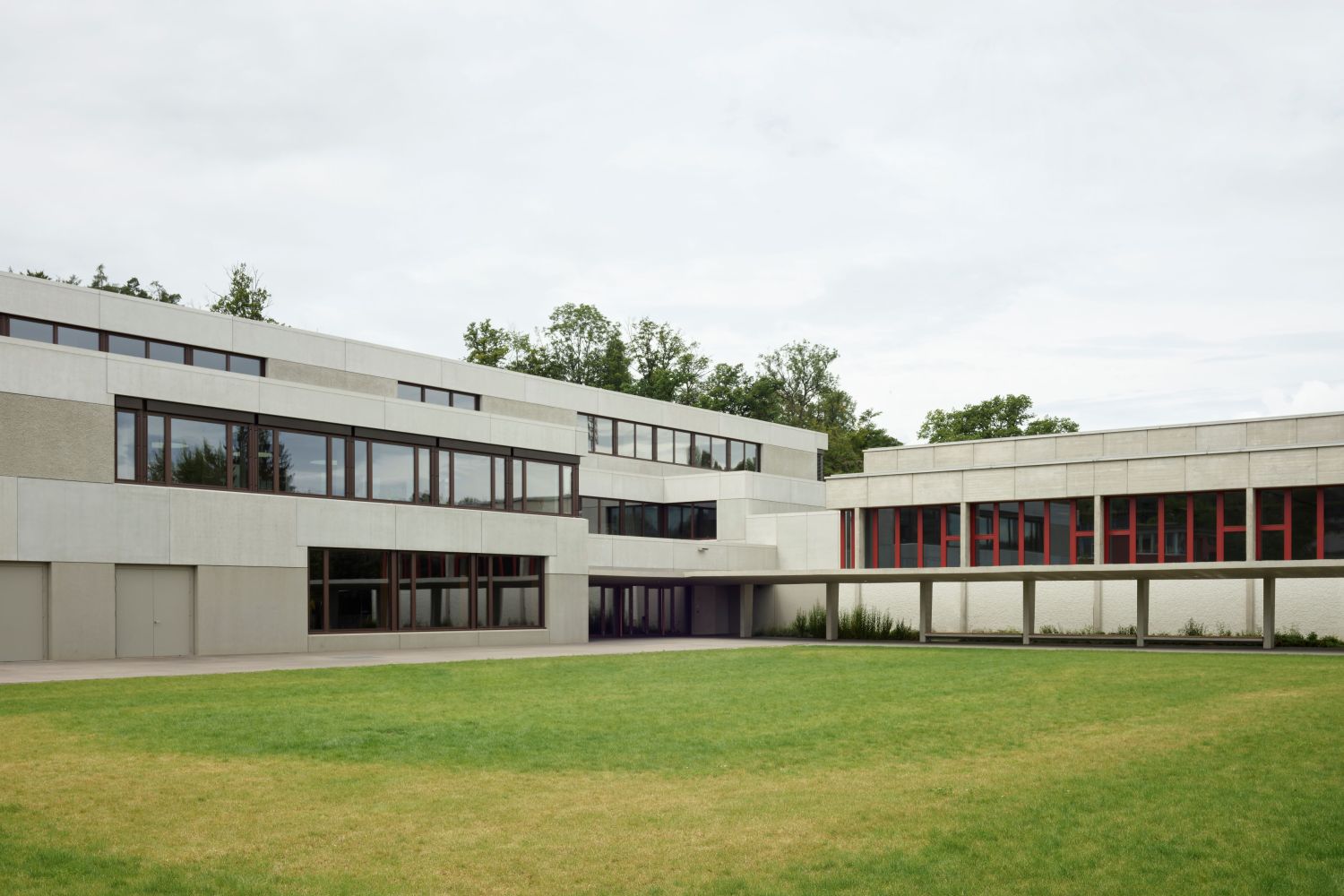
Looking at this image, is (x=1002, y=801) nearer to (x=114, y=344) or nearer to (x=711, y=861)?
(x=711, y=861)

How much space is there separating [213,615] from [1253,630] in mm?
29719

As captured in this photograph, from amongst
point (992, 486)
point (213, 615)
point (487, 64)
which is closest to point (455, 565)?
point (213, 615)

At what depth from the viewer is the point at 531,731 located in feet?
50.4

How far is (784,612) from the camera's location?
49688 millimetres


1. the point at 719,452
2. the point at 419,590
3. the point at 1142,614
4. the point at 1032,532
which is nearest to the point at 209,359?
the point at 419,590

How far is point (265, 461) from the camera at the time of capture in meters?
32.2

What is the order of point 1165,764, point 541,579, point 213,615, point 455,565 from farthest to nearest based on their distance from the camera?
point 541,579, point 455,565, point 213,615, point 1165,764

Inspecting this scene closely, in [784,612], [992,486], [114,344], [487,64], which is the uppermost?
[487,64]

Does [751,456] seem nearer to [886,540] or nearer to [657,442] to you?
[657,442]

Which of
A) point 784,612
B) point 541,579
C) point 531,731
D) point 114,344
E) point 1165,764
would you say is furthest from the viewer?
point 784,612

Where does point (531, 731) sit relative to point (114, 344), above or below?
below

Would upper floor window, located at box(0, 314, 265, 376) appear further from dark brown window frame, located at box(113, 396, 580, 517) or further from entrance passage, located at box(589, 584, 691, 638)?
entrance passage, located at box(589, 584, 691, 638)

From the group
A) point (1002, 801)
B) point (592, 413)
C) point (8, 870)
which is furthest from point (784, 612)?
point (8, 870)

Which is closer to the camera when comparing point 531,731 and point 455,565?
point 531,731
